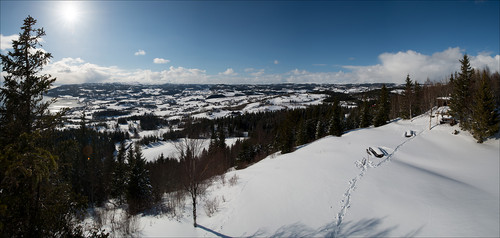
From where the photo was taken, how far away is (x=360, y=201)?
483 inches

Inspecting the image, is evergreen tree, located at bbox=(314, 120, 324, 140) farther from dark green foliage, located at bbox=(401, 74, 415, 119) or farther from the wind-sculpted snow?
the wind-sculpted snow

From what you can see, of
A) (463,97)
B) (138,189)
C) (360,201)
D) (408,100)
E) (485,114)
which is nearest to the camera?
(360,201)

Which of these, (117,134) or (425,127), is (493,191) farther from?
(117,134)

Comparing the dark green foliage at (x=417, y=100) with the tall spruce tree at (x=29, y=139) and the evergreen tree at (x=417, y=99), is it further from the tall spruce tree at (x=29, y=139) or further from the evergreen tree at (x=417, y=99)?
the tall spruce tree at (x=29, y=139)

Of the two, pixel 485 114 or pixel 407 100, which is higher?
pixel 407 100

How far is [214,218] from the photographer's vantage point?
13758mm

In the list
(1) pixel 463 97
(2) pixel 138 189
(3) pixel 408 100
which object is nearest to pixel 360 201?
(2) pixel 138 189

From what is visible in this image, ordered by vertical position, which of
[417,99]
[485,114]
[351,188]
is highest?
[417,99]

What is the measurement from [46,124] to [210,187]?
1753 cm

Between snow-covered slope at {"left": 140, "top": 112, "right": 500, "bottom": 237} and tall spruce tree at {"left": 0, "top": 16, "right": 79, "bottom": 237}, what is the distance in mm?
8677

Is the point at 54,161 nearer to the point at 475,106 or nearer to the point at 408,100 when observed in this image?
the point at 475,106

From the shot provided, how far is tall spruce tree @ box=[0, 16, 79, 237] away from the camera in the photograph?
4453 millimetres

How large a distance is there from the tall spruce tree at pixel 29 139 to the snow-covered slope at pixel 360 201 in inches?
342

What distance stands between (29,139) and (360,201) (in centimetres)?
1546
